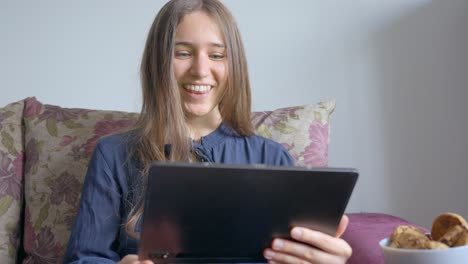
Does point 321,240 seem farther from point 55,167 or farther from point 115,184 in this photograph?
point 55,167

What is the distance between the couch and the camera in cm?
124

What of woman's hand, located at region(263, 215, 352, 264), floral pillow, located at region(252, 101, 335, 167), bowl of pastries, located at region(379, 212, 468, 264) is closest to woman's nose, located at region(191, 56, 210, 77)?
floral pillow, located at region(252, 101, 335, 167)

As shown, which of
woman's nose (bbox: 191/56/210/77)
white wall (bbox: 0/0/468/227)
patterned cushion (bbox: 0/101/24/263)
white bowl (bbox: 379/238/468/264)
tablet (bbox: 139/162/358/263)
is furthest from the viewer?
white wall (bbox: 0/0/468/227)

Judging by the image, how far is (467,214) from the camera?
5.75ft

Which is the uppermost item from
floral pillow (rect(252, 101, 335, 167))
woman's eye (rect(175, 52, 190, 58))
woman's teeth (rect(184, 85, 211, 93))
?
woman's eye (rect(175, 52, 190, 58))

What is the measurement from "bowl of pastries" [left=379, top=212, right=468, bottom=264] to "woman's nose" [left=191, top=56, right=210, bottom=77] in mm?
605

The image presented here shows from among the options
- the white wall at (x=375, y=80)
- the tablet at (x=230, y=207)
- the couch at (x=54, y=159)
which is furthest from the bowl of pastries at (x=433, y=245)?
the white wall at (x=375, y=80)

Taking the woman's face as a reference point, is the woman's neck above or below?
below

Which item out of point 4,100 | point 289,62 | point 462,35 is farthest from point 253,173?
point 462,35

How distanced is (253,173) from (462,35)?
1.27 m

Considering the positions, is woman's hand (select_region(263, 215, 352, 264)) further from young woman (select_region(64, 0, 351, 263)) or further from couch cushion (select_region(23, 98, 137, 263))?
couch cushion (select_region(23, 98, 137, 263))

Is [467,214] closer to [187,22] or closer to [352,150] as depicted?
[352,150]

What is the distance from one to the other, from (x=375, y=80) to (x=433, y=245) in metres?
1.19

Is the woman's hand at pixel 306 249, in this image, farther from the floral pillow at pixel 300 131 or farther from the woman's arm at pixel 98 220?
the floral pillow at pixel 300 131
